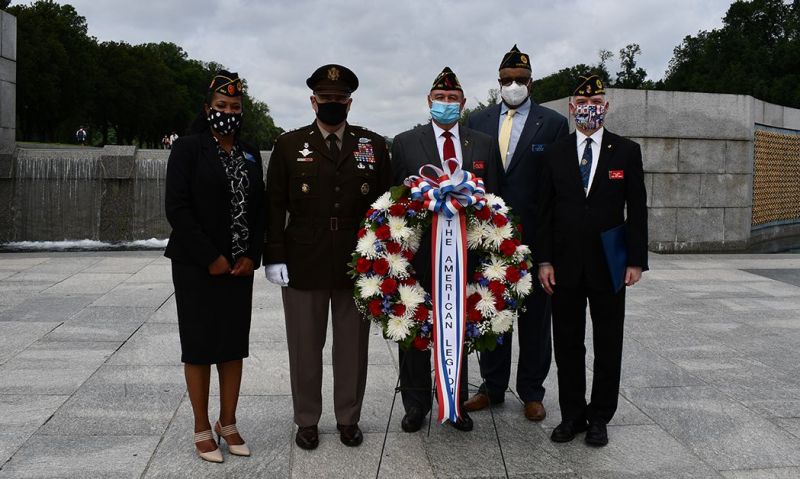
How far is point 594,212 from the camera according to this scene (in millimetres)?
4441

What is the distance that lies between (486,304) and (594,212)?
0.91 meters

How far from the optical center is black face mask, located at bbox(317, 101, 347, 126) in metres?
4.29

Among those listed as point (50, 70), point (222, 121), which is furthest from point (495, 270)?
point (50, 70)

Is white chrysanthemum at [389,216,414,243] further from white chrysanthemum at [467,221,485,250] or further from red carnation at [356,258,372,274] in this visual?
white chrysanthemum at [467,221,485,250]

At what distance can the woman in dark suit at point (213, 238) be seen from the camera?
159 inches

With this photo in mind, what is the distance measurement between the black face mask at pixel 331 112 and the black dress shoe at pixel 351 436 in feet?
5.74

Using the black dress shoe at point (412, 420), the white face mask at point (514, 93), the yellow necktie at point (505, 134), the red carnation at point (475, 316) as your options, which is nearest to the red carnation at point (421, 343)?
the red carnation at point (475, 316)

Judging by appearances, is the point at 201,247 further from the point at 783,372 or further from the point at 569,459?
the point at 783,372

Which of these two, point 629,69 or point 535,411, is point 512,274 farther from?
point 629,69

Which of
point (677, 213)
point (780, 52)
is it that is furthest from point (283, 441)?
point (780, 52)

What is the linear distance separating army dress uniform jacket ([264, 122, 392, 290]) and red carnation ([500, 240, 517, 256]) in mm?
860

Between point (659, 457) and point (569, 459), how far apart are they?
51cm

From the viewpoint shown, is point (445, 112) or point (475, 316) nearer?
point (475, 316)

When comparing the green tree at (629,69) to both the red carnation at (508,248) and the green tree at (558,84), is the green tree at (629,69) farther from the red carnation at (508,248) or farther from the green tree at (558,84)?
the red carnation at (508,248)
